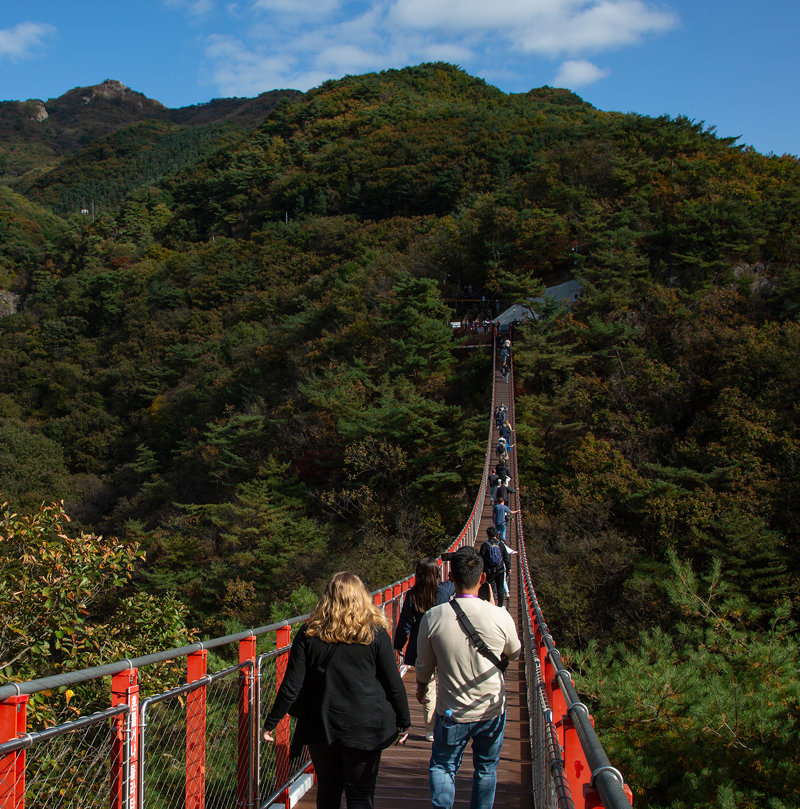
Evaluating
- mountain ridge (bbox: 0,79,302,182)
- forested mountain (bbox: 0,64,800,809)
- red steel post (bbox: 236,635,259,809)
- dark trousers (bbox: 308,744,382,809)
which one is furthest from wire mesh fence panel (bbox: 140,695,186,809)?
mountain ridge (bbox: 0,79,302,182)

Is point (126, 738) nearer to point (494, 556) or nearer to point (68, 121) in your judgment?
point (494, 556)

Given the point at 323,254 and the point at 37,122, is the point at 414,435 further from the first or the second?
the point at 37,122

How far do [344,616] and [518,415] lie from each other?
74.7ft

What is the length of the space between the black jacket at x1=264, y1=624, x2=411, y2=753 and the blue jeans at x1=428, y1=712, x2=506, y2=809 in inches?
13.3

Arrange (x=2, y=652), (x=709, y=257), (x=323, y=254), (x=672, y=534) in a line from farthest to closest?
(x=323, y=254)
(x=709, y=257)
(x=672, y=534)
(x=2, y=652)

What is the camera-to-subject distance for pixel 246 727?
3.69 metres

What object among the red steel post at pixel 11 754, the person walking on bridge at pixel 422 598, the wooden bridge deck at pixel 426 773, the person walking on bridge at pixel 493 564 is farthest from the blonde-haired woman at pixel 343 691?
the person walking on bridge at pixel 493 564

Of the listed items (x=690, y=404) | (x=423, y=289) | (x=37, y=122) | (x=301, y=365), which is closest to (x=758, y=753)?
(x=690, y=404)

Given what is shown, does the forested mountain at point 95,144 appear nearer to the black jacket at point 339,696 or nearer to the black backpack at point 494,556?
the black backpack at point 494,556

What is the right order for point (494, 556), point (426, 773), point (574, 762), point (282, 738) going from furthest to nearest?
point (494, 556)
point (426, 773)
point (282, 738)
point (574, 762)

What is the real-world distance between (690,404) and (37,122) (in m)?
202

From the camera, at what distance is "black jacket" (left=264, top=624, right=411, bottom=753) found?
115 inches

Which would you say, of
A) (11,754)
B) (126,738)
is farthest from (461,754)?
(11,754)

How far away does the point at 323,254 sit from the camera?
52.3 metres
